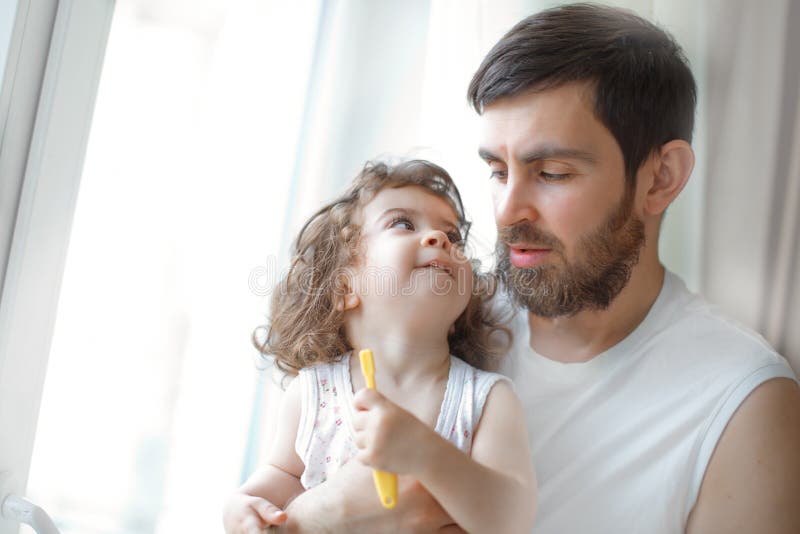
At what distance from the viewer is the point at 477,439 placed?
0.98 metres

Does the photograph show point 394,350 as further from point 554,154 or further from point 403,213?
point 554,154

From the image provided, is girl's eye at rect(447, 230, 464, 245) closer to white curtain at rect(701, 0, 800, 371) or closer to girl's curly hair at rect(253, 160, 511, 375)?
girl's curly hair at rect(253, 160, 511, 375)

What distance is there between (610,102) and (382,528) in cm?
76

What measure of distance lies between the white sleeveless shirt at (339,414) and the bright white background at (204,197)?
35 cm

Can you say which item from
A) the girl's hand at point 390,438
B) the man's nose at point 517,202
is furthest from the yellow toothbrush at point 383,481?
the man's nose at point 517,202

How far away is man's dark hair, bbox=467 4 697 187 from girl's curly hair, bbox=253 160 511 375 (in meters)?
0.21

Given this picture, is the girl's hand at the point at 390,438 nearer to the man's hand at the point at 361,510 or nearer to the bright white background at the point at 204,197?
the man's hand at the point at 361,510

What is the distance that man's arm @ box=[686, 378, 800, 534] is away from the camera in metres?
0.98

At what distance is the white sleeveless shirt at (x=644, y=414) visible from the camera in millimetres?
1025

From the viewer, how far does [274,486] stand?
107 cm

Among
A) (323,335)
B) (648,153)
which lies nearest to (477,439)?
(323,335)

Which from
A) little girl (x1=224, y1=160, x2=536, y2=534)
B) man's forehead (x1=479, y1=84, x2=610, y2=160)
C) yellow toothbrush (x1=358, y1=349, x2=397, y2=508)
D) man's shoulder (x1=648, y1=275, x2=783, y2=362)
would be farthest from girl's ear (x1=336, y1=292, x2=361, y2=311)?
man's shoulder (x1=648, y1=275, x2=783, y2=362)

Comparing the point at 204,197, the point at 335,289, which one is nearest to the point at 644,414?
the point at 335,289

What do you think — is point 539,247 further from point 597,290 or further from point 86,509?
point 86,509
